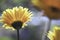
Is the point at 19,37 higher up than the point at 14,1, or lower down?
lower down

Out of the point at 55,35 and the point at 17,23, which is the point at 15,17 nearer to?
the point at 17,23

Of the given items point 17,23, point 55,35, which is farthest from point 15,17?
point 55,35

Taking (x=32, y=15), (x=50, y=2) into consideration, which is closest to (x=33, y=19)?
(x=32, y=15)

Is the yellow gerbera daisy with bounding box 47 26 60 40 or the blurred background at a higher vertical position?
the blurred background

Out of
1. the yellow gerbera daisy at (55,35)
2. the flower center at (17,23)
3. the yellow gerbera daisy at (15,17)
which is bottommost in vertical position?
the yellow gerbera daisy at (55,35)

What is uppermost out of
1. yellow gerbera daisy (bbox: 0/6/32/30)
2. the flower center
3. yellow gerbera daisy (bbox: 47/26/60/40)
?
A: yellow gerbera daisy (bbox: 0/6/32/30)

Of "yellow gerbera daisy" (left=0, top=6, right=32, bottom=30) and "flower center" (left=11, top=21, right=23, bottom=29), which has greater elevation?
"yellow gerbera daisy" (left=0, top=6, right=32, bottom=30)

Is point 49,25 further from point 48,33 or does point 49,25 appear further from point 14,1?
point 14,1

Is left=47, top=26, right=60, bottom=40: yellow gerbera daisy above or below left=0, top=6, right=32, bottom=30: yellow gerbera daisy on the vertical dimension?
below
